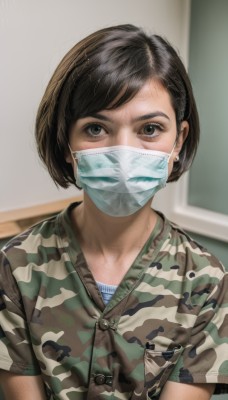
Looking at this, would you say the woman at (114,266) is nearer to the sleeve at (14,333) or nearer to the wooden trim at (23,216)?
the sleeve at (14,333)

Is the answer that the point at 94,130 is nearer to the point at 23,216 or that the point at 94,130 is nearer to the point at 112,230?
the point at 112,230

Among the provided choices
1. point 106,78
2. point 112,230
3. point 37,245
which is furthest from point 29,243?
point 106,78

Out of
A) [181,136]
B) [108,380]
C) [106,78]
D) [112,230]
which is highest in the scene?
[106,78]

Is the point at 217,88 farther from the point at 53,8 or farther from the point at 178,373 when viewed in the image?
the point at 178,373

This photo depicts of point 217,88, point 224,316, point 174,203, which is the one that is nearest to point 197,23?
point 217,88

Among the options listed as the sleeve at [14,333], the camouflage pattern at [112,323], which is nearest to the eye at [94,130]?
the camouflage pattern at [112,323]

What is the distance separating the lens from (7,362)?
1.10 meters

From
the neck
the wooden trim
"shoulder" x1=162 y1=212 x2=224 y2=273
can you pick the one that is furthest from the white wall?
"shoulder" x1=162 y1=212 x2=224 y2=273

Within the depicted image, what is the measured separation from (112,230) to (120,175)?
20 cm

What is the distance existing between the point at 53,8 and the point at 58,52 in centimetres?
13

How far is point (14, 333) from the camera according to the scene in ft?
3.65

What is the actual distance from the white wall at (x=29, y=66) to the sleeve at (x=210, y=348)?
0.76 meters

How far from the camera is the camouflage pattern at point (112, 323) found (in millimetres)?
1066

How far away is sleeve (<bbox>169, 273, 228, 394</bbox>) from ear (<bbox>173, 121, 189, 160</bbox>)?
0.31 m
